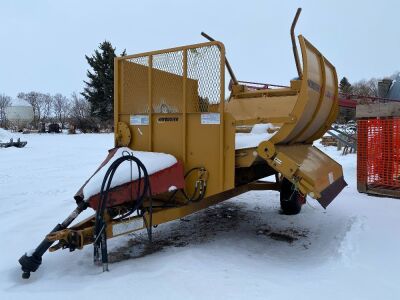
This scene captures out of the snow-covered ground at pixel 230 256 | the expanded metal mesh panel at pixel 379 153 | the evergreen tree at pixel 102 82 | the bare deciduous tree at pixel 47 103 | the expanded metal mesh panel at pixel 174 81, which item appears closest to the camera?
the snow-covered ground at pixel 230 256

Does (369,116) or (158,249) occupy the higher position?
(369,116)

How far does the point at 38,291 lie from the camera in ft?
11.2

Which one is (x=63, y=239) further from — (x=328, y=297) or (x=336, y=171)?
(x=336, y=171)

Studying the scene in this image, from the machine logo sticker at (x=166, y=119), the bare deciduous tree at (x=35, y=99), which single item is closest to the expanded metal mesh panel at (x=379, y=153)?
the machine logo sticker at (x=166, y=119)

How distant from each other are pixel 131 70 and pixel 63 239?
2425 mm

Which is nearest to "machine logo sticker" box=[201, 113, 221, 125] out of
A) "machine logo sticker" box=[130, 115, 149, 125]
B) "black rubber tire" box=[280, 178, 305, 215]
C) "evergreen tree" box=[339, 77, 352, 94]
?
"machine logo sticker" box=[130, 115, 149, 125]

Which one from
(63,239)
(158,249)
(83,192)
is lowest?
(158,249)

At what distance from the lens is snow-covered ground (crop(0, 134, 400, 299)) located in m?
3.39

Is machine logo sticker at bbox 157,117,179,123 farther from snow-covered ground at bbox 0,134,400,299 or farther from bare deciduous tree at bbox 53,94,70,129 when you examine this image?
bare deciduous tree at bbox 53,94,70,129

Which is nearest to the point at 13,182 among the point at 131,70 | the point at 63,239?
the point at 131,70

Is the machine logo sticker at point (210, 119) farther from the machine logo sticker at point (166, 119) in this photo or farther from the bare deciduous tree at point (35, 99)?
the bare deciduous tree at point (35, 99)

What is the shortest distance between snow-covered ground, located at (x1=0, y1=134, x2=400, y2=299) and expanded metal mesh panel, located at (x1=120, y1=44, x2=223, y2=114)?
1.72 metres

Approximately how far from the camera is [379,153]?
333 inches

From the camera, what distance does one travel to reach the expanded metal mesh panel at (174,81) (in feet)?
15.5
